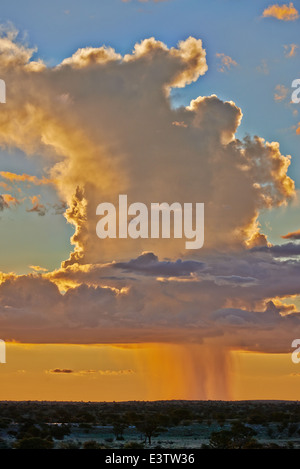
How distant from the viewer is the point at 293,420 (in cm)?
12850

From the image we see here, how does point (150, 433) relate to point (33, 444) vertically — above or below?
above

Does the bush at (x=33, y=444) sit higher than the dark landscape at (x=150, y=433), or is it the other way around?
the dark landscape at (x=150, y=433)

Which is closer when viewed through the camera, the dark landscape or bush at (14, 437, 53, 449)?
bush at (14, 437, 53, 449)

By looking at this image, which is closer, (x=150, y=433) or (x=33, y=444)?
(x=33, y=444)

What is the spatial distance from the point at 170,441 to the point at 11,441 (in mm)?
23312

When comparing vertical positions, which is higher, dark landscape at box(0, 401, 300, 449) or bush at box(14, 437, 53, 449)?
dark landscape at box(0, 401, 300, 449)

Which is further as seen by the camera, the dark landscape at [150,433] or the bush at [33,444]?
the dark landscape at [150,433]
